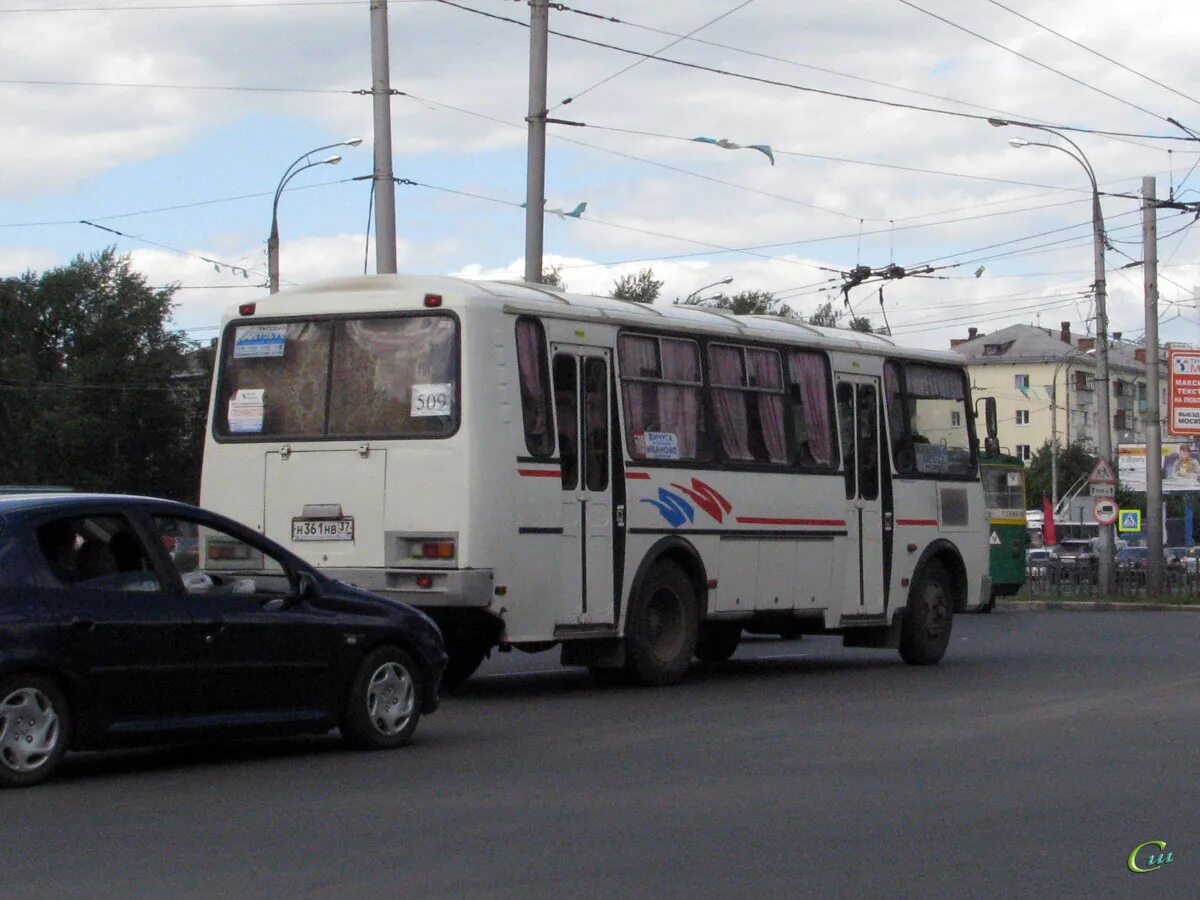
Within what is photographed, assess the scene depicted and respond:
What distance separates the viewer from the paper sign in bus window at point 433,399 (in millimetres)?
14242

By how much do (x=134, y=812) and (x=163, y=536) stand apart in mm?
1931

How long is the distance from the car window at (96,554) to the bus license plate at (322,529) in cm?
419

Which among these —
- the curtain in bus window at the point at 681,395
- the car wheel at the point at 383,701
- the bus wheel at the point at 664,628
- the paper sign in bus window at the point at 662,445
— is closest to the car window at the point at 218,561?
the car wheel at the point at 383,701

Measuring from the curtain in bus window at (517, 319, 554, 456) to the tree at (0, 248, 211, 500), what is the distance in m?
56.7

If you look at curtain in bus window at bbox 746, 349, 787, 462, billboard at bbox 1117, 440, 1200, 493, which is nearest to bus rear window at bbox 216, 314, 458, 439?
curtain in bus window at bbox 746, 349, 787, 462

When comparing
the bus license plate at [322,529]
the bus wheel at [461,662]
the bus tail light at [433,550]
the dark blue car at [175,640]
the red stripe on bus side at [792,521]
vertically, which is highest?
the red stripe on bus side at [792,521]

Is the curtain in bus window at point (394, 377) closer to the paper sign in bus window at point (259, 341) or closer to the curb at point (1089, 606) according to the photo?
the paper sign in bus window at point (259, 341)

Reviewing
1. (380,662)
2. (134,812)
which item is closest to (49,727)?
(134,812)

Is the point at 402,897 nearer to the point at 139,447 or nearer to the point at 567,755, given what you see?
the point at 567,755

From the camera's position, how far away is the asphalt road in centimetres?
727

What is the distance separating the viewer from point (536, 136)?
23625 millimetres

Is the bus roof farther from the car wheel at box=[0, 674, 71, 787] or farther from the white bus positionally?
the car wheel at box=[0, 674, 71, 787]

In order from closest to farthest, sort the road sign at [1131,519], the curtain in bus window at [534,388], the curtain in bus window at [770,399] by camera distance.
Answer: the curtain in bus window at [534,388] → the curtain in bus window at [770,399] → the road sign at [1131,519]

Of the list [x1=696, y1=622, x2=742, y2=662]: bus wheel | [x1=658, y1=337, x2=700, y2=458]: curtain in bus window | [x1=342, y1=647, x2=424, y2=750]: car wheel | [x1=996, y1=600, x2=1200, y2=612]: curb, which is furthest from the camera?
[x1=996, y1=600, x2=1200, y2=612]: curb
